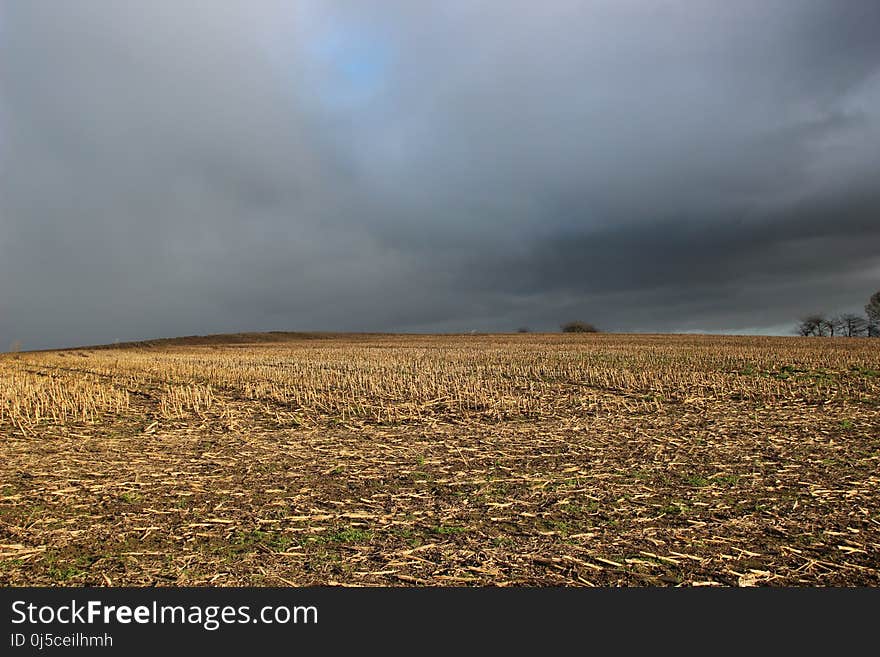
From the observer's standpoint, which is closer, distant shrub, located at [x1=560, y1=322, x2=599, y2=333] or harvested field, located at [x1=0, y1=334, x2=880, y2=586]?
harvested field, located at [x1=0, y1=334, x2=880, y2=586]

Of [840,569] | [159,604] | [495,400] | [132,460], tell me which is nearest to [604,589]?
[840,569]

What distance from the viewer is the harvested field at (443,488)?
6.09 meters

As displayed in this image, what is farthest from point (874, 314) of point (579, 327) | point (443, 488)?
point (443, 488)

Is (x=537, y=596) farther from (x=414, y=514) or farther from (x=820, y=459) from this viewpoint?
(x=820, y=459)

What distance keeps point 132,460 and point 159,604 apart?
693cm

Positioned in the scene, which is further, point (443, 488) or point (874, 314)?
point (874, 314)

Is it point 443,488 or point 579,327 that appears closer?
point 443,488

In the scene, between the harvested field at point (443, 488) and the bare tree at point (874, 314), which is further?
the bare tree at point (874, 314)

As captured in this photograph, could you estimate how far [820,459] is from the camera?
1077cm

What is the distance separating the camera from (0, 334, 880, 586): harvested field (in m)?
6.09

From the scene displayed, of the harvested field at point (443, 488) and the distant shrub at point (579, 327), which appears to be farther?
the distant shrub at point (579, 327)

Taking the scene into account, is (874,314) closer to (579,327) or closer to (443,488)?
(579,327)

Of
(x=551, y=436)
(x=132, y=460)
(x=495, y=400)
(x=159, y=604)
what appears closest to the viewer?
(x=159, y=604)

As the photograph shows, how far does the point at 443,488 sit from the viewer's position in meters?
9.11
